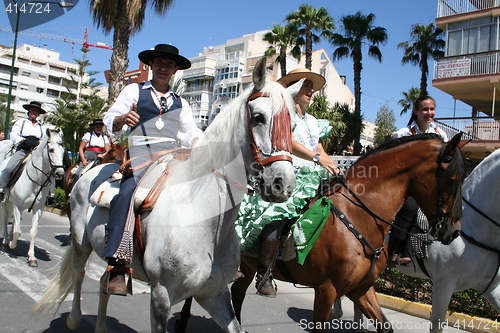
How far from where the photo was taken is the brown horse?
3719mm

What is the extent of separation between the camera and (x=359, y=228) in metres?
3.89

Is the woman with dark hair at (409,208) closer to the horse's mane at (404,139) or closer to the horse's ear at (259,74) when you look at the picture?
the horse's mane at (404,139)

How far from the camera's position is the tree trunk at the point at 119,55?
1437 centimetres

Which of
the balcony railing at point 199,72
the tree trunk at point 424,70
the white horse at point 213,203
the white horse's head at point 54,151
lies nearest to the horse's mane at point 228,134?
the white horse at point 213,203

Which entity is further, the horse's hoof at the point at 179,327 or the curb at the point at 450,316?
the curb at the point at 450,316

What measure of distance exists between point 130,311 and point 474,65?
22.6 meters

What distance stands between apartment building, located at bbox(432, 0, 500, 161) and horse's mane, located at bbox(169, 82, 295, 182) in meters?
19.3

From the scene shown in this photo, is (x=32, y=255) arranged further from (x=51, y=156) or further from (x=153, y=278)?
(x=153, y=278)

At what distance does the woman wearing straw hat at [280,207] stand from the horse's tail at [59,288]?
1.92 m

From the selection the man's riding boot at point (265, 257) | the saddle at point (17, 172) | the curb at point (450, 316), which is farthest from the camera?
the saddle at point (17, 172)

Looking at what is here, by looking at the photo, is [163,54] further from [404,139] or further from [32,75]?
[32,75]

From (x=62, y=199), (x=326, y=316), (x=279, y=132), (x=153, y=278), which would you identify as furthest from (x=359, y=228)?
(x=62, y=199)

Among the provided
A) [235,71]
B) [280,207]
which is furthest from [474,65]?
[235,71]

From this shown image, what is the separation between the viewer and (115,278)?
314 cm
